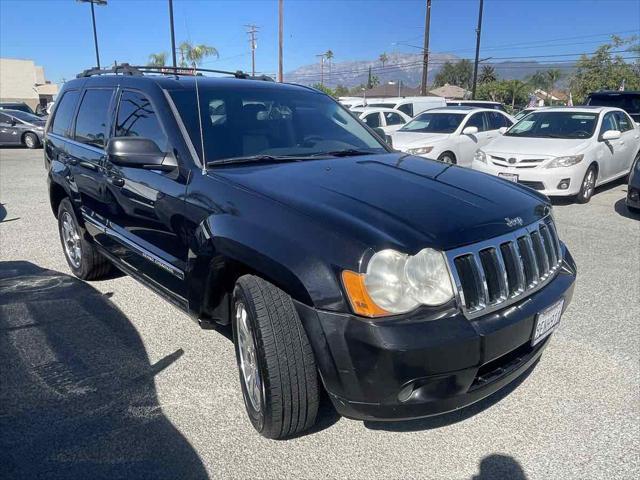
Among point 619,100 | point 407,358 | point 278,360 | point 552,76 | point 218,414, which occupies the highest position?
point 552,76

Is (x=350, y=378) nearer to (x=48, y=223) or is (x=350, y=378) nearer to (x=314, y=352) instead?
(x=314, y=352)

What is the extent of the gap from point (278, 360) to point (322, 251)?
553mm

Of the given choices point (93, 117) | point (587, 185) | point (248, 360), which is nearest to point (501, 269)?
point (248, 360)

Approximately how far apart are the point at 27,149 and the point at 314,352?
2113 cm

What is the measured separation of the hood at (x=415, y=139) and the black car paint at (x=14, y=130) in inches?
581

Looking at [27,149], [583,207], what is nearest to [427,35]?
[27,149]

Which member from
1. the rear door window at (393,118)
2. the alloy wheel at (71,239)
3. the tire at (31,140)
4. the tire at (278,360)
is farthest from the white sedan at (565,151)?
the tire at (31,140)

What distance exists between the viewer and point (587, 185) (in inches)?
354

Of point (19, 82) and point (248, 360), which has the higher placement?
point (19, 82)

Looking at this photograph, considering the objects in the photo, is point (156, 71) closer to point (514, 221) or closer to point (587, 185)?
point (514, 221)

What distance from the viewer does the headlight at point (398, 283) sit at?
7.25ft

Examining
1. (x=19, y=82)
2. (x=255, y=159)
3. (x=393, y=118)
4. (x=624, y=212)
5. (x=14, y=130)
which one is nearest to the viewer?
(x=255, y=159)

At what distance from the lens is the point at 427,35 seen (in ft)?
94.1

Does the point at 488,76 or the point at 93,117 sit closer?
the point at 93,117
